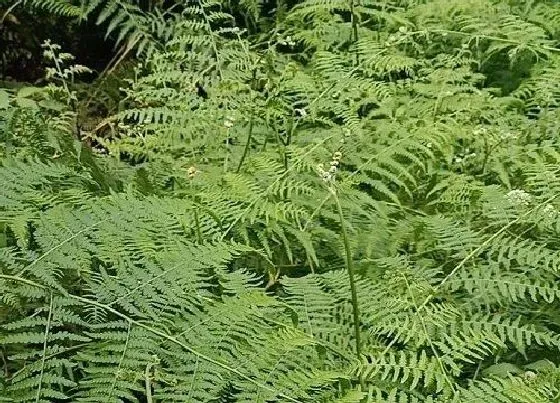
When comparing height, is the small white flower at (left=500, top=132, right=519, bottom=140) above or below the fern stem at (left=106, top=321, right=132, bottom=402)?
below

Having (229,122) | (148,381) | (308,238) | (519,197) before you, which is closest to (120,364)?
(148,381)

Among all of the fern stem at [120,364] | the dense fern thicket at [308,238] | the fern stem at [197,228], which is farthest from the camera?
the fern stem at [197,228]

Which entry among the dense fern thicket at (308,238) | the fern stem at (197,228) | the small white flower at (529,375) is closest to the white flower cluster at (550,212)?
the dense fern thicket at (308,238)

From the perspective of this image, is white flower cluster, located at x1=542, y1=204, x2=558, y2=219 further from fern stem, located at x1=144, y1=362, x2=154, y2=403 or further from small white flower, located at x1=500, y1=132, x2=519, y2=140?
fern stem, located at x1=144, y1=362, x2=154, y2=403

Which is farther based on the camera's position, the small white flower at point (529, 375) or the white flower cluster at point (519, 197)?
the white flower cluster at point (519, 197)

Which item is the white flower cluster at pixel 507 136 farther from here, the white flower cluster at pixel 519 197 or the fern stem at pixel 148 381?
the fern stem at pixel 148 381

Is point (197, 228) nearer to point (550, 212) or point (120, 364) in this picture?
point (120, 364)

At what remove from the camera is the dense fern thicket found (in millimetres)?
1232

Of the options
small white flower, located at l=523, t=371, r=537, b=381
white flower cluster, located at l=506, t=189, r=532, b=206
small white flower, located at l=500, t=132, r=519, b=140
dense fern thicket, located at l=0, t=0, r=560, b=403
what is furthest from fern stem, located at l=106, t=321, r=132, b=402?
small white flower, located at l=500, t=132, r=519, b=140

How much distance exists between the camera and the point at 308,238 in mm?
1801

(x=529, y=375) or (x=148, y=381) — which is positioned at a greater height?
(x=148, y=381)

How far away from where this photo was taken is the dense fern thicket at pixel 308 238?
1232mm

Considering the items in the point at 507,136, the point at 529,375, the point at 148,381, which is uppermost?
the point at 148,381

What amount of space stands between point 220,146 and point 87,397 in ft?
4.19
